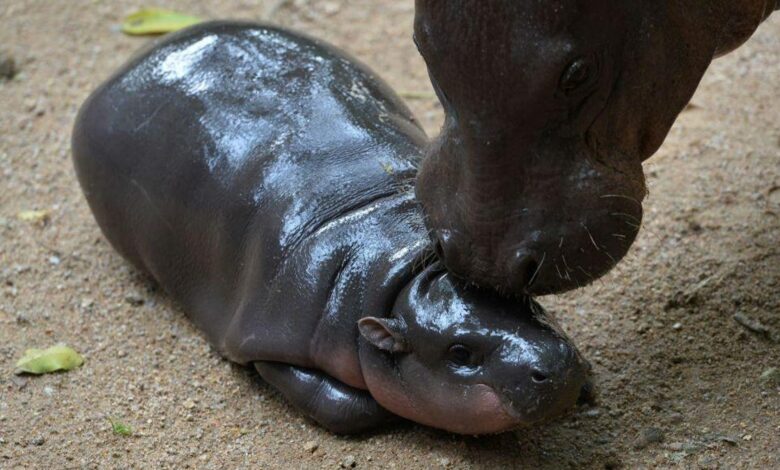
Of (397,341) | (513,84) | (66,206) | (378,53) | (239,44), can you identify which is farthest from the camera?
(378,53)

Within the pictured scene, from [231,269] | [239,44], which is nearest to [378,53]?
[239,44]

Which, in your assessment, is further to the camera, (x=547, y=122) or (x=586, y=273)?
(x=586, y=273)

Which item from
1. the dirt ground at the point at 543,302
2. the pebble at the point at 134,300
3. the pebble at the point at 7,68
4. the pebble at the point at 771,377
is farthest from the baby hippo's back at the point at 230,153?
the pebble at the point at 7,68

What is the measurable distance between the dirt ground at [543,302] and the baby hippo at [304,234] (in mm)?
177

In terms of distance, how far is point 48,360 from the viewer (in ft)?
15.7

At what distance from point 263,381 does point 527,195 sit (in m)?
1.67

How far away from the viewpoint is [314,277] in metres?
4.42

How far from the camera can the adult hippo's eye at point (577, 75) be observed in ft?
11.1

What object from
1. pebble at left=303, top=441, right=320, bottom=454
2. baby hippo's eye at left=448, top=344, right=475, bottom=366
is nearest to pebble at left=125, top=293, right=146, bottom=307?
pebble at left=303, top=441, right=320, bottom=454

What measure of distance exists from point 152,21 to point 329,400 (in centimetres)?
363

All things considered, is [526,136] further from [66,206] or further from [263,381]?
[66,206]

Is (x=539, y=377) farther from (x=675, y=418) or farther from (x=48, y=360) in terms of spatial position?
(x=48, y=360)

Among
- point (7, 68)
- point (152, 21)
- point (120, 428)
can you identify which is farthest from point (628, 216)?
point (7, 68)

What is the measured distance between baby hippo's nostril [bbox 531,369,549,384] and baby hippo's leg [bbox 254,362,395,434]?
0.71m
